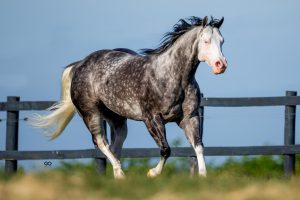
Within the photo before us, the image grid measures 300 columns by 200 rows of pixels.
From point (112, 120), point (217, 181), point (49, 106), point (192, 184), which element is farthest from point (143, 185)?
point (49, 106)

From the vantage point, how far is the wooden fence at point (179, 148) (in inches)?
583

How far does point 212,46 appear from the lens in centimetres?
1081

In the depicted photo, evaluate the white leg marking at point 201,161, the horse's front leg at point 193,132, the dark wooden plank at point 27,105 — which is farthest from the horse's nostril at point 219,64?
the dark wooden plank at point 27,105

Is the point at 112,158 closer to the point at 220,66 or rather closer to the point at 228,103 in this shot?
the point at 220,66

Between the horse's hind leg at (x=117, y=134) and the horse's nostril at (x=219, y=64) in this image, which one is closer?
the horse's nostril at (x=219, y=64)

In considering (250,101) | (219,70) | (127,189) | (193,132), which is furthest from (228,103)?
(127,189)

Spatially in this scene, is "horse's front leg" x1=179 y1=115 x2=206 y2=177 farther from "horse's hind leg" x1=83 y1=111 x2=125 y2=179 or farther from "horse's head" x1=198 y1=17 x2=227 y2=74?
"horse's hind leg" x1=83 y1=111 x2=125 y2=179

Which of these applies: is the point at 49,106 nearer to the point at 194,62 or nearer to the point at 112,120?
the point at 112,120

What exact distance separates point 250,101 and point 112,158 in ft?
12.6

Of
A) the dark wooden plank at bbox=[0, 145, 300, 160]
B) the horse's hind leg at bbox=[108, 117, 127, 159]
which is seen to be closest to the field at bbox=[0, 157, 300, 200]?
the horse's hind leg at bbox=[108, 117, 127, 159]

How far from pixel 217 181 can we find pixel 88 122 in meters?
4.63

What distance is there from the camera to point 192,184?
7.50 metres

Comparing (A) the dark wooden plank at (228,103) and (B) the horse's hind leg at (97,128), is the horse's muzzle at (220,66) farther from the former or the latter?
(A) the dark wooden plank at (228,103)

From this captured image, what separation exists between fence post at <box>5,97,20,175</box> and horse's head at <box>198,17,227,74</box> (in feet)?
16.2
